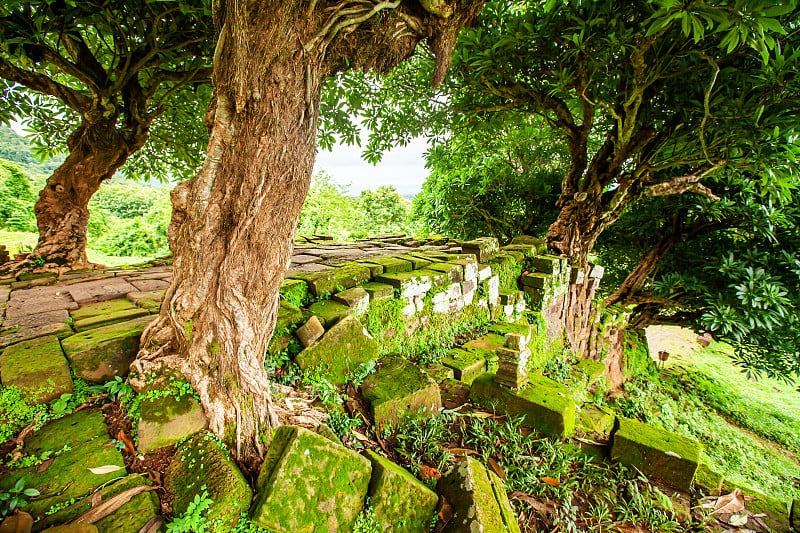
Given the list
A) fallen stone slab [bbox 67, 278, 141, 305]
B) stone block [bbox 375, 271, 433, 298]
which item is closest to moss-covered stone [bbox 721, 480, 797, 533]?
stone block [bbox 375, 271, 433, 298]

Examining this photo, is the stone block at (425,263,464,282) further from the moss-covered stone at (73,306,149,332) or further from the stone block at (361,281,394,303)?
the moss-covered stone at (73,306,149,332)

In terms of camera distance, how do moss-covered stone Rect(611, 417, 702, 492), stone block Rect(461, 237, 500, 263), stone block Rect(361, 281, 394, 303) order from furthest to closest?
stone block Rect(461, 237, 500, 263), stone block Rect(361, 281, 394, 303), moss-covered stone Rect(611, 417, 702, 492)

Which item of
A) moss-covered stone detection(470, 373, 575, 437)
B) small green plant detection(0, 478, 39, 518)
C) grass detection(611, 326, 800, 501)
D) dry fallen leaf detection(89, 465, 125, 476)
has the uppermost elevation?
small green plant detection(0, 478, 39, 518)

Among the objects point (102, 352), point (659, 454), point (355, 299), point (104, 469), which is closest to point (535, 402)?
point (659, 454)

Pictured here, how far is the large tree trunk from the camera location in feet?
13.0

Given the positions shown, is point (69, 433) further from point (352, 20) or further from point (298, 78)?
point (352, 20)

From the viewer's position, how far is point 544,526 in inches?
61.6

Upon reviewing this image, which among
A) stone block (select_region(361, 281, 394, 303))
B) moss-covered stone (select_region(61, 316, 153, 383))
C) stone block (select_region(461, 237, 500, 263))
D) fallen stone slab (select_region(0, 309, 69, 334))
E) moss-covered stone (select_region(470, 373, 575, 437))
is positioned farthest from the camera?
stone block (select_region(461, 237, 500, 263))

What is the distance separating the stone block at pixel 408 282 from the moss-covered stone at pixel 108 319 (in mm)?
1778

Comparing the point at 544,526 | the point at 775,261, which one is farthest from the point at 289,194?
the point at 775,261

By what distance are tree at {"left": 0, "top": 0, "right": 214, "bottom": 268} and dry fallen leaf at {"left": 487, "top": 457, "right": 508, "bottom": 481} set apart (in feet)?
14.2

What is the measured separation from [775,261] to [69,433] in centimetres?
756

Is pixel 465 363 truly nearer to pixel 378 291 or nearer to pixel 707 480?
pixel 378 291

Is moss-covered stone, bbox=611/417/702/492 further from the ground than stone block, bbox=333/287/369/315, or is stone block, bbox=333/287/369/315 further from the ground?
stone block, bbox=333/287/369/315
